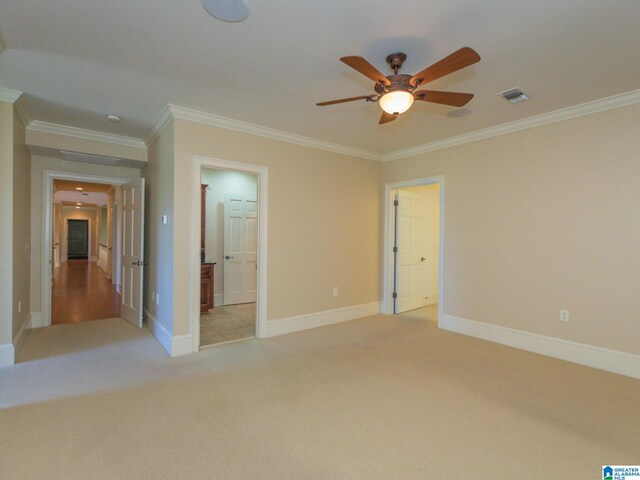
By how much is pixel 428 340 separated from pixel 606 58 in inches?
127

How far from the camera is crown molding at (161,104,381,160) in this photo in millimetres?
3494

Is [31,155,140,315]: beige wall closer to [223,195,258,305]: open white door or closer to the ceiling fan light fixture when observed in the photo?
[223,195,258,305]: open white door

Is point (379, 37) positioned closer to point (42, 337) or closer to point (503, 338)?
point (503, 338)

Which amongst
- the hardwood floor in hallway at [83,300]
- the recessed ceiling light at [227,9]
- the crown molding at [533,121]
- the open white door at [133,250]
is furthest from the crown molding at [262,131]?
the hardwood floor in hallway at [83,300]

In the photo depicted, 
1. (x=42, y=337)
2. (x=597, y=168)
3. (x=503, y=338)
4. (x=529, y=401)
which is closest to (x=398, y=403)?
(x=529, y=401)

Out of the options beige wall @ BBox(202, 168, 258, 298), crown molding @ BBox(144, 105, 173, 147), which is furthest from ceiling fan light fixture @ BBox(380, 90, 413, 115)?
beige wall @ BBox(202, 168, 258, 298)

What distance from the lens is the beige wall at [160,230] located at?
3582 mm

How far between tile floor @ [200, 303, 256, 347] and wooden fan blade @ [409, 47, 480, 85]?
3.51 m

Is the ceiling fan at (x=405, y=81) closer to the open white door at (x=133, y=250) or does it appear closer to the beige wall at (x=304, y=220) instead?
the beige wall at (x=304, y=220)

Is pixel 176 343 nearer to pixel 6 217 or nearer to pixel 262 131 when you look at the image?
pixel 6 217

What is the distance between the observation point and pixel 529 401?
2.58 metres

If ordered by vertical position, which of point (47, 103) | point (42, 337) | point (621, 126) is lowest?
point (42, 337)

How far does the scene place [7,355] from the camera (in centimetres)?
316

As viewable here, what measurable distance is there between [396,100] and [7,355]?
4.30m
